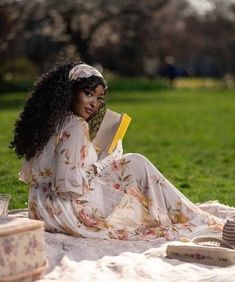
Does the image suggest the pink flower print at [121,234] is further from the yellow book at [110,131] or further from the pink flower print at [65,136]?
the pink flower print at [65,136]

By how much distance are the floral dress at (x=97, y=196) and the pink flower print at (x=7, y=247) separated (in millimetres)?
1198

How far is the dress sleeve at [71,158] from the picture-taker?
5.45 metres

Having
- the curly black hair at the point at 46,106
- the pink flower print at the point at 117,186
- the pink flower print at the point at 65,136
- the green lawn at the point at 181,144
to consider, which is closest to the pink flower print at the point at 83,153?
the pink flower print at the point at 65,136

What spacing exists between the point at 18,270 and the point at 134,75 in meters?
38.1

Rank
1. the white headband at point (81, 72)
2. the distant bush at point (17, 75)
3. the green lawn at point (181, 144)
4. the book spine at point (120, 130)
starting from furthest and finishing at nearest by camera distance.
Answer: the distant bush at point (17, 75) < the green lawn at point (181, 144) < the book spine at point (120, 130) < the white headband at point (81, 72)

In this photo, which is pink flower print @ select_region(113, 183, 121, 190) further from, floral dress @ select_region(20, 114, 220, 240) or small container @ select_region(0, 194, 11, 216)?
small container @ select_region(0, 194, 11, 216)

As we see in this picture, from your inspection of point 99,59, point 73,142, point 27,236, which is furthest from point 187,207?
point 99,59

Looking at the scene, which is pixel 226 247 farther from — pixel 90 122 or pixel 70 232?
pixel 90 122

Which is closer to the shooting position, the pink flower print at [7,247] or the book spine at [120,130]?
the pink flower print at [7,247]

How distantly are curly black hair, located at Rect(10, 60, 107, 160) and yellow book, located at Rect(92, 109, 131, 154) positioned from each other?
300mm

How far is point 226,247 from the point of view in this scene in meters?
5.18

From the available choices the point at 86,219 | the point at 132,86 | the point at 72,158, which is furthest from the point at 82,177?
the point at 132,86

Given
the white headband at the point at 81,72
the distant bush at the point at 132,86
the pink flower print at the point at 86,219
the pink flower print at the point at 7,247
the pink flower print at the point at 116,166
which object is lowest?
the distant bush at the point at 132,86

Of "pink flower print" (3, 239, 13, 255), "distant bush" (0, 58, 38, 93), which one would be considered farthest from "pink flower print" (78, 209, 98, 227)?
"distant bush" (0, 58, 38, 93)
